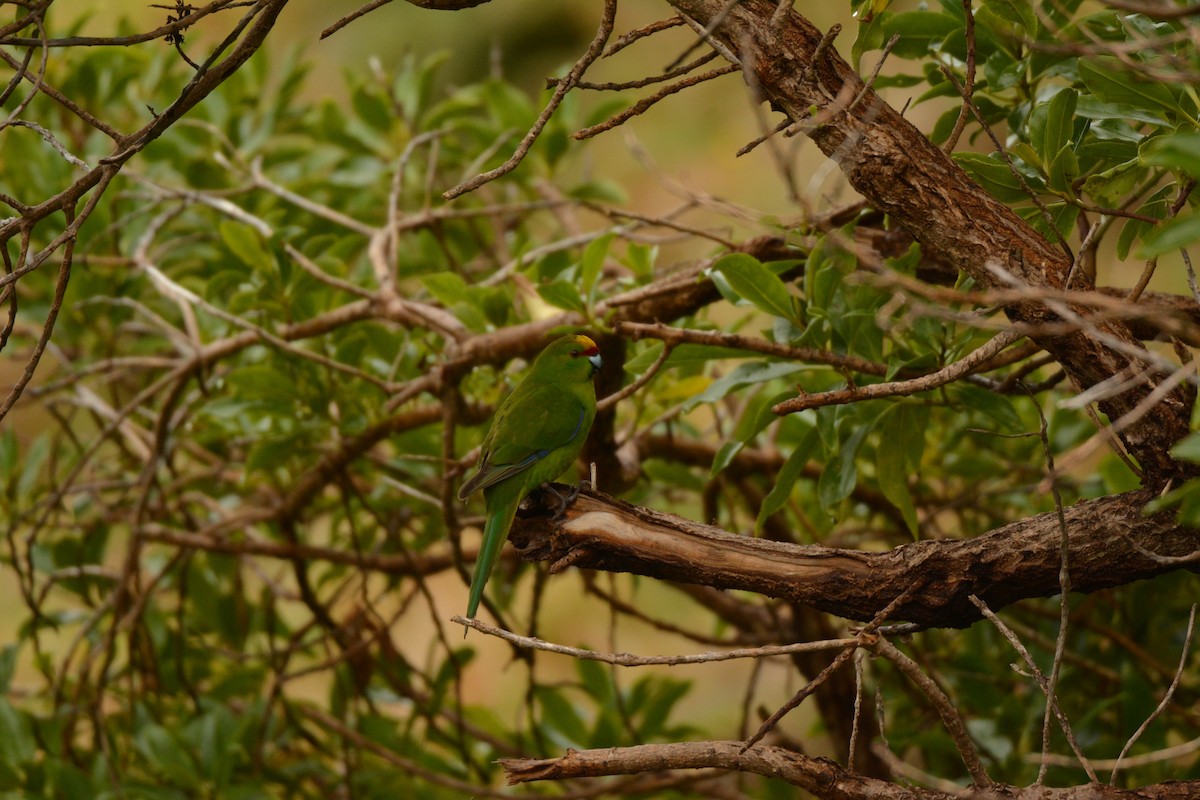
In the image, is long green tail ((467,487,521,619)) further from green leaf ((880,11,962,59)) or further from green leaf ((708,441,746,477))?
green leaf ((880,11,962,59))

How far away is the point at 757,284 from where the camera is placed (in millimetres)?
2102

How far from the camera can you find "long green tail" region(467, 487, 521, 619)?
2.28 m

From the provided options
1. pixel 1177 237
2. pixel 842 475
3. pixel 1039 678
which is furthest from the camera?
pixel 842 475

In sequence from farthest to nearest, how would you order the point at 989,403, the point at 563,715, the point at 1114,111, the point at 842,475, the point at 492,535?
the point at 563,715 → the point at 492,535 → the point at 842,475 → the point at 989,403 → the point at 1114,111

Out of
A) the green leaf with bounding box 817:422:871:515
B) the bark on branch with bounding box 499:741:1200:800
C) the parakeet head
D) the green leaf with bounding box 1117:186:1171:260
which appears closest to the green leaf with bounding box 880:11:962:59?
the green leaf with bounding box 1117:186:1171:260

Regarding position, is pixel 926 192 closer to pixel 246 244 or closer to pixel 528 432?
pixel 528 432

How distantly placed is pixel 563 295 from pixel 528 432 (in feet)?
1.05

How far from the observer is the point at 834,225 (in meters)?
2.36

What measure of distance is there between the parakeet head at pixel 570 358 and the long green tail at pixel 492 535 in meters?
0.35

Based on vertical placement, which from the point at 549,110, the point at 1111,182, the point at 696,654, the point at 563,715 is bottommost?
the point at 563,715

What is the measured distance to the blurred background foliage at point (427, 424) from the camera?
217 centimetres

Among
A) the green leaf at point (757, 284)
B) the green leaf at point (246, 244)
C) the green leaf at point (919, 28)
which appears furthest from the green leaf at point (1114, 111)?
the green leaf at point (246, 244)

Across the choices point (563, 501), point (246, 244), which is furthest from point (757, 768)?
point (246, 244)

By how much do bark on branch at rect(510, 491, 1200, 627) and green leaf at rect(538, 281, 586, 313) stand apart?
0.72 metres
